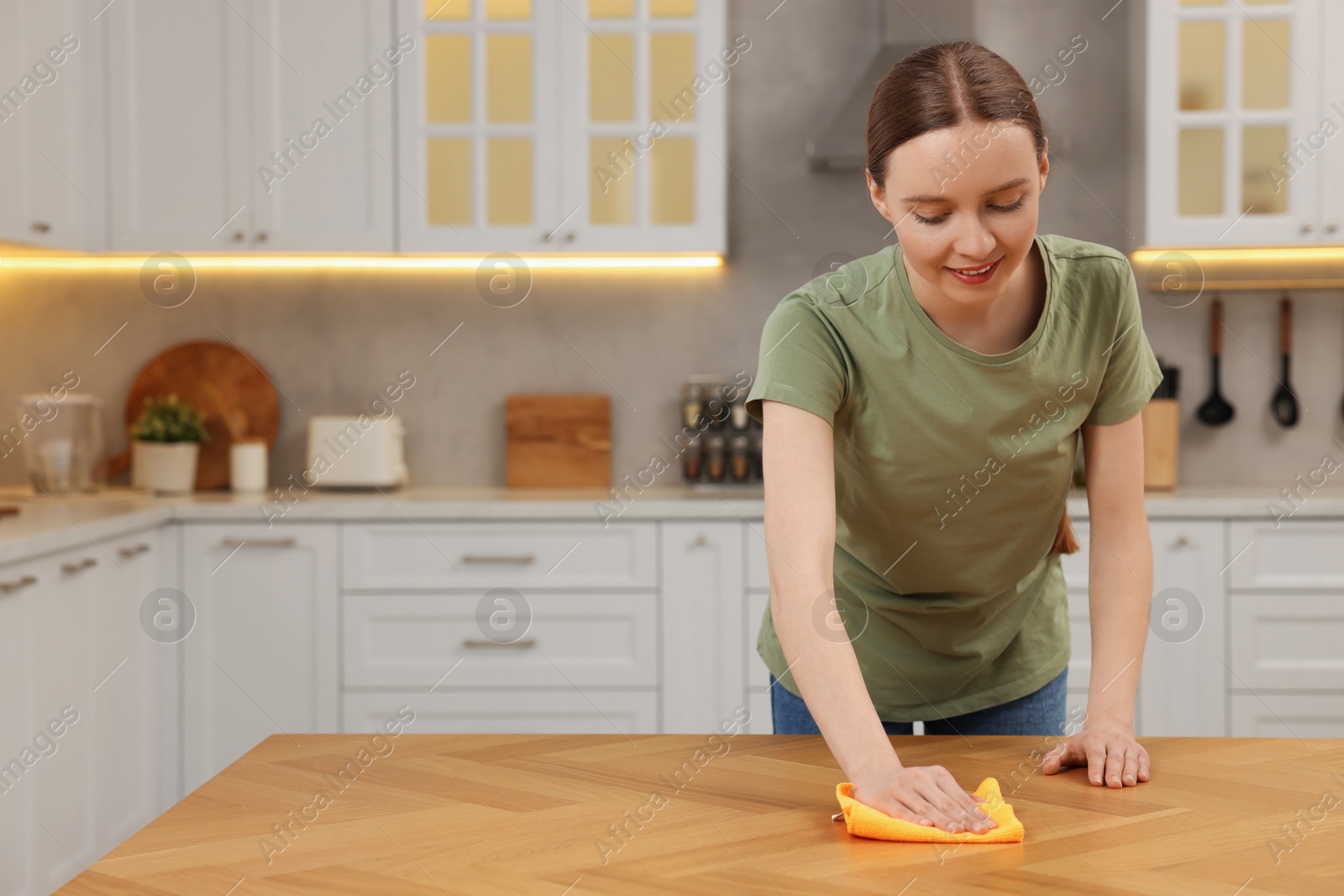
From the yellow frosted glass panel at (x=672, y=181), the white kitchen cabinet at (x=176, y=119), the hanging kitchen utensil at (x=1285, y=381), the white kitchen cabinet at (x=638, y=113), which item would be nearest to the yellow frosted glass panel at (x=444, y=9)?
the white kitchen cabinet at (x=638, y=113)

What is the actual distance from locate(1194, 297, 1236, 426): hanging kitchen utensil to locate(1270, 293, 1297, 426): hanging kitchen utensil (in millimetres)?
129

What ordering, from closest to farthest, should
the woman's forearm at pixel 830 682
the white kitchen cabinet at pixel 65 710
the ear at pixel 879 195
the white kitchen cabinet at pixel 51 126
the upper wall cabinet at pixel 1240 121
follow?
1. the woman's forearm at pixel 830 682
2. the ear at pixel 879 195
3. the white kitchen cabinet at pixel 65 710
4. the white kitchen cabinet at pixel 51 126
5. the upper wall cabinet at pixel 1240 121

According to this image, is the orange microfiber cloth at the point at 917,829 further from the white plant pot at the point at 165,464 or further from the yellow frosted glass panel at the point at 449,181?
the white plant pot at the point at 165,464

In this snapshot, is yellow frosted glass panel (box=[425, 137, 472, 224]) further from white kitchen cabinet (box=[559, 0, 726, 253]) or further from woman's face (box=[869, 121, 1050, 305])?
woman's face (box=[869, 121, 1050, 305])

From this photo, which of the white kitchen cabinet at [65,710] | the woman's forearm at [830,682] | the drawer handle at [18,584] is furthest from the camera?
the white kitchen cabinet at [65,710]

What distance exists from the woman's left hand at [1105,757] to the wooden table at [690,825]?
0.05 ft

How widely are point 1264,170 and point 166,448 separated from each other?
289 centimetres

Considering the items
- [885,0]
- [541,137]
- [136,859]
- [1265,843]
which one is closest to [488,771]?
[136,859]

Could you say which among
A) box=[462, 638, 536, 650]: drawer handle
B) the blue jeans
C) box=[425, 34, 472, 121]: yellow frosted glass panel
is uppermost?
box=[425, 34, 472, 121]: yellow frosted glass panel

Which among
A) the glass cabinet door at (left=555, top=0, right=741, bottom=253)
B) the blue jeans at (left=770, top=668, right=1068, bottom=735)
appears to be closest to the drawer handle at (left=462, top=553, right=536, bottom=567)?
the glass cabinet door at (left=555, top=0, right=741, bottom=253)

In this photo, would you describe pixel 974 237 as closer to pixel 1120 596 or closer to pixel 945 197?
pixel 945 197

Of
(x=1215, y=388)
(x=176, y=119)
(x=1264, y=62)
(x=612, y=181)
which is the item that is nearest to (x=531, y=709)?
(x=612, y=181)

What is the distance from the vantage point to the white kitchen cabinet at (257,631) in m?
2.61

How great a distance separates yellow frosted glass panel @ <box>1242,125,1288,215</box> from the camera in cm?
273
